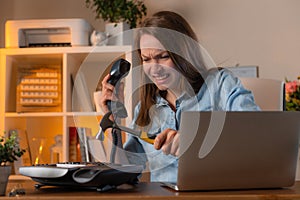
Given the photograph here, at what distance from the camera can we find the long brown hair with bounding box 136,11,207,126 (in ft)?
5.61

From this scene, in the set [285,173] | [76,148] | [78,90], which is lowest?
[76,148]

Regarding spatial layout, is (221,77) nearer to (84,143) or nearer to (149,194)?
(149,194)

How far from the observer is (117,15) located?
9.72 ft

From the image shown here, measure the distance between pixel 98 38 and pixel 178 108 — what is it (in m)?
1.29

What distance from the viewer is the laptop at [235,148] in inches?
41.4

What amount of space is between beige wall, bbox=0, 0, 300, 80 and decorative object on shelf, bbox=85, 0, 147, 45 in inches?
8.9

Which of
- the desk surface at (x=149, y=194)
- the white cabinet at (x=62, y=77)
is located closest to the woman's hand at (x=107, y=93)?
the desk surface at (x=149, y=194)

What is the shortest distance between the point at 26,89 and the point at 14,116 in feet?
0.57

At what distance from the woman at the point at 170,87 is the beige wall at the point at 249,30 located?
1286 millimetres

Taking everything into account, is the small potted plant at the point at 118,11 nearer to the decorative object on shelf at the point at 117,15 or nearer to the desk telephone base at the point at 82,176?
the decorative object on shelf at the point at 117,15

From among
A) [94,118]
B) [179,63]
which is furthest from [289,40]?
[179,63]

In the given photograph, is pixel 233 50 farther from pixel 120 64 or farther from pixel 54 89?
pixel 120 64

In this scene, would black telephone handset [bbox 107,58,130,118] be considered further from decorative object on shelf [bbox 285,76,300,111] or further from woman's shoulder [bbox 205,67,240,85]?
decorative object on shelf [bbox 285,76,300,111]

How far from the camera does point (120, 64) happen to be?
4.31 feet
